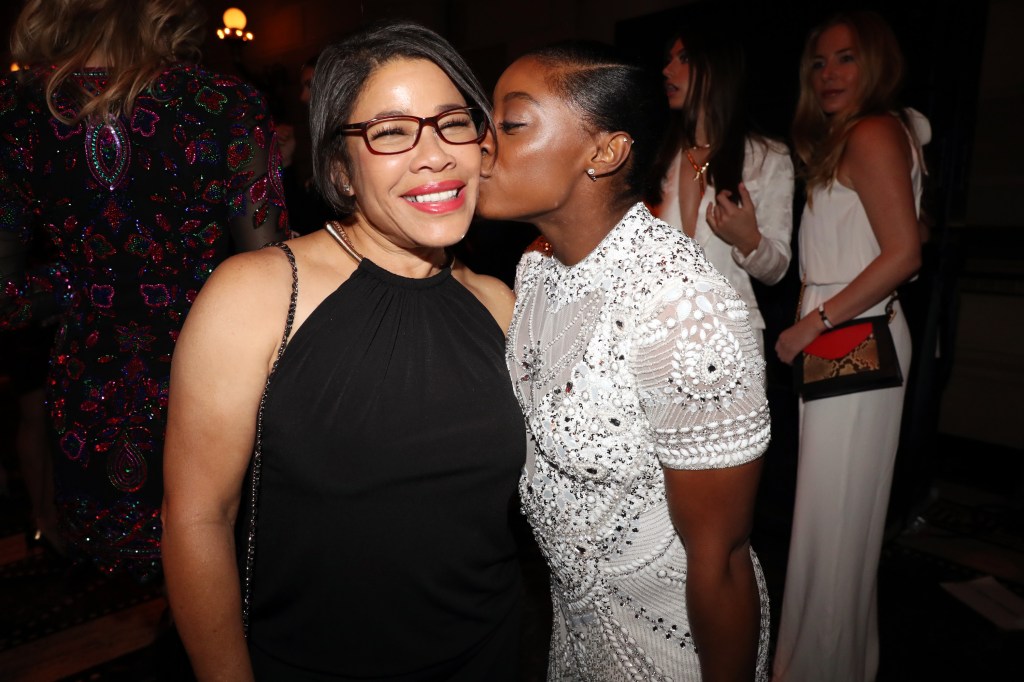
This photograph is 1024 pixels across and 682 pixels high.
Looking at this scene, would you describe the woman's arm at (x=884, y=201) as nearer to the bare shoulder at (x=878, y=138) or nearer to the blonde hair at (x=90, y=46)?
the bare shoulder at (x=878, y=138)

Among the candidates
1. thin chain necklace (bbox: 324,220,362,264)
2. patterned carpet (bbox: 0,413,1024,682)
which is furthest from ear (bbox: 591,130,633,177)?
patterned carpet (bbox: 0,413,1024,682)

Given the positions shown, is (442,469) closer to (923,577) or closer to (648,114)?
(648,114)

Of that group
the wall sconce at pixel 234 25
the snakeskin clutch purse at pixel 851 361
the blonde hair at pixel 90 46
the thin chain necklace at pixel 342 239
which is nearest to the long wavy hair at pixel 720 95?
the snakeskin clutch purse at pixel 851 361

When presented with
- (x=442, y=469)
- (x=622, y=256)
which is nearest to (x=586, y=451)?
(x=442, y=469)

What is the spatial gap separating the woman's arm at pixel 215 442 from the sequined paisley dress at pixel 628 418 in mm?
543

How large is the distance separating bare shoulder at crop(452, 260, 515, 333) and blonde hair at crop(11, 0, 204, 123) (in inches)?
34.8

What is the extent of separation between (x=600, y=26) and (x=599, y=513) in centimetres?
473

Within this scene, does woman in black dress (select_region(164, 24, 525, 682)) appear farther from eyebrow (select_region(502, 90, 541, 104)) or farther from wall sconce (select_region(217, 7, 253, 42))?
wall sconce (select_region(217, 7, 253, 42))

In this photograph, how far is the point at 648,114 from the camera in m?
1.37

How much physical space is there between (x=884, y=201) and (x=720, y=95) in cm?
81

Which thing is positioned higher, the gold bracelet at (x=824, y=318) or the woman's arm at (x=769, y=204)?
the woman's arm at (x=769, y=204)

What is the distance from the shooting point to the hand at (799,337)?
252 cm

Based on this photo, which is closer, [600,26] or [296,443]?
[296,443]

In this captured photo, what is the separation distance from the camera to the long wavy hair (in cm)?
270
